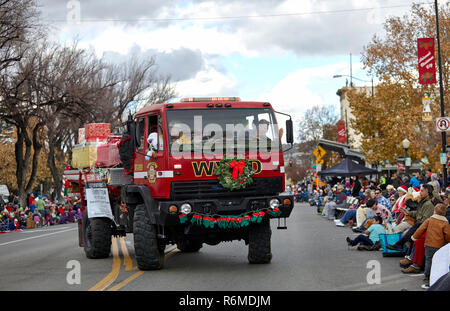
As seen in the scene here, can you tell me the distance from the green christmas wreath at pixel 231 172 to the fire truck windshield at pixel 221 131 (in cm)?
32

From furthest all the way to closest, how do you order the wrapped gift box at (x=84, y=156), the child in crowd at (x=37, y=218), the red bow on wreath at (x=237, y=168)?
the child in crowd at (x=37, y=218), the wrapped gift box at (x=84, y=156), the red bow on wreath at (x=237, y=168)

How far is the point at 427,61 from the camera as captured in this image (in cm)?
3130

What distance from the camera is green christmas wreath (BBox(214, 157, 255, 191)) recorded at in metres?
13.1

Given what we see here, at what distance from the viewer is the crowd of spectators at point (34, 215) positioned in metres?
36.5

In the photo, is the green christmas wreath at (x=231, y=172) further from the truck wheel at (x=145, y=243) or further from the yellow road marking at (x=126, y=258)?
the yellow road marking at (x=126, y=258)

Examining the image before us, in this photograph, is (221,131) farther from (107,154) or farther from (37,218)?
(37,218)

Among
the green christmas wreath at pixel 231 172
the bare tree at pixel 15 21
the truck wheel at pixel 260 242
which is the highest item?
the bare tree at pixel 15 21

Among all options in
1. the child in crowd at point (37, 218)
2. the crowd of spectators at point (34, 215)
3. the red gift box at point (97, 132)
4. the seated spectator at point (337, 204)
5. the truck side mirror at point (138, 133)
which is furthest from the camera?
the child in crowd at point (37, 218)

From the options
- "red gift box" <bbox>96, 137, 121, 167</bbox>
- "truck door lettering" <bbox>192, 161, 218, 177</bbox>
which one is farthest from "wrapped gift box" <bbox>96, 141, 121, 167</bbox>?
"truck door lettering" <bbox>192, 161, 218, 177</bbox>

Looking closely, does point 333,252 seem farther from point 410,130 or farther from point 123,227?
point 410,130

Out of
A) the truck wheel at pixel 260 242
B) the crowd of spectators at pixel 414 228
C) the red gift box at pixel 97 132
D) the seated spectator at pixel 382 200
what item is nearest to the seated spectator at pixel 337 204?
the crowd of spectators at pixel 414 228

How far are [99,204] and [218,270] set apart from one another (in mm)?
4168

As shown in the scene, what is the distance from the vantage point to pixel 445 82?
126 feet

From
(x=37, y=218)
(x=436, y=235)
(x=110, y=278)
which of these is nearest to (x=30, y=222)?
(x=37, y=218)
